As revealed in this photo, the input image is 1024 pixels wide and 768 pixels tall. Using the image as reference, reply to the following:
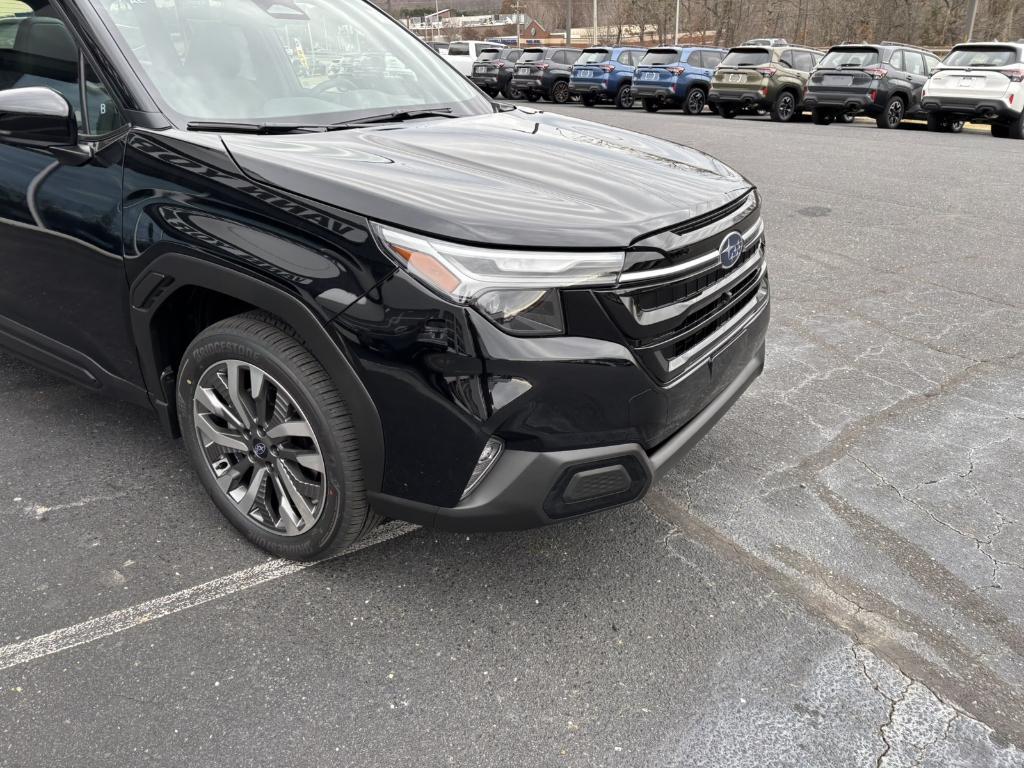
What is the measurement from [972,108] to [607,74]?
10.2 m

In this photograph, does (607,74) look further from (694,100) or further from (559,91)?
(559,91)

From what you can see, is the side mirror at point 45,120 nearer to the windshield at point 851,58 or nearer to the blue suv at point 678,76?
the windshield at point 851,58

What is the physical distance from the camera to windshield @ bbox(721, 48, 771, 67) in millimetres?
18156

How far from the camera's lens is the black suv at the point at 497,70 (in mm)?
26467

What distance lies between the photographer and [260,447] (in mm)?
2547

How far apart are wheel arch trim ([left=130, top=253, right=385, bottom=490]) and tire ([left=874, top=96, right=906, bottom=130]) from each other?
17017 millimetres

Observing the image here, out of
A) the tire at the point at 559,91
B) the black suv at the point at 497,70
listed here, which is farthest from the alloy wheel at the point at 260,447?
the black suv at the point at 497,70

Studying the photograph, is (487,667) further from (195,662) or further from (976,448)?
(976,448)

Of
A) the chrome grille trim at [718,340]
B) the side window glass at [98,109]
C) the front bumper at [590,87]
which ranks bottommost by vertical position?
the front bumper at [590,87]

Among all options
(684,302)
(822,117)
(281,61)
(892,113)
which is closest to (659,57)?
(822,117)

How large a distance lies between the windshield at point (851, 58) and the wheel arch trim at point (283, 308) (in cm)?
1718

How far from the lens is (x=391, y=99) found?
322 cm

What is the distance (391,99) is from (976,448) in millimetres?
2833

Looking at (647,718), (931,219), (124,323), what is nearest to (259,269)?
(124,323)
